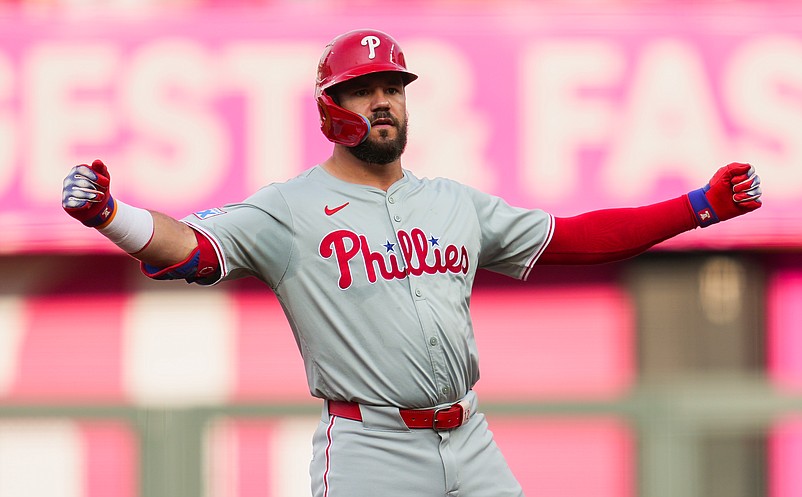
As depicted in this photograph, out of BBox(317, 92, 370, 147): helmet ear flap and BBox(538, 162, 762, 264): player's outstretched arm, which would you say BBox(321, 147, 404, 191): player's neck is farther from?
BBox(538, 162, 762, 264): player's outstretched arm

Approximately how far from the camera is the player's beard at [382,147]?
3781 millimetres

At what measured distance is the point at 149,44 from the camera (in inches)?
231

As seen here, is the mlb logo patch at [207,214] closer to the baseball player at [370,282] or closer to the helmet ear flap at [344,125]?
the baseball player at [370,282]

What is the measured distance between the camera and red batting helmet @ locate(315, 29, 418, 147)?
375cm

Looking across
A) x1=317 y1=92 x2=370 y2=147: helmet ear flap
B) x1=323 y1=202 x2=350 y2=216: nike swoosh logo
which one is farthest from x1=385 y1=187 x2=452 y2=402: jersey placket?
x1=317 y1=92 x2=370 y2=147: helmet ear flap

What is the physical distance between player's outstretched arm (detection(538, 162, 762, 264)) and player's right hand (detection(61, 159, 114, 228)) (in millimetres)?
1452

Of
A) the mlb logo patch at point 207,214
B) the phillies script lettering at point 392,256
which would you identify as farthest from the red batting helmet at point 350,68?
the mlb logo patch at point 207,214

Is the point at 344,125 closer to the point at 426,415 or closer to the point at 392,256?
the point at 392,256

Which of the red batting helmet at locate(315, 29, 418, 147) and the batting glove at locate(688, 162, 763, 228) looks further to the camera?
the batting glove at locate(688, 162, 763, 228)

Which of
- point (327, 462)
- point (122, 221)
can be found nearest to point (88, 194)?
point (122, 221)

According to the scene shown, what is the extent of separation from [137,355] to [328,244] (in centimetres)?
286

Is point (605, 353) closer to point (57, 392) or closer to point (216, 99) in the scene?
point (216, 99)

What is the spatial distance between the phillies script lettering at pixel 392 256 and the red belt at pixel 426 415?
1.16 ft

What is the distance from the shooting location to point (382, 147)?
3.78 m
